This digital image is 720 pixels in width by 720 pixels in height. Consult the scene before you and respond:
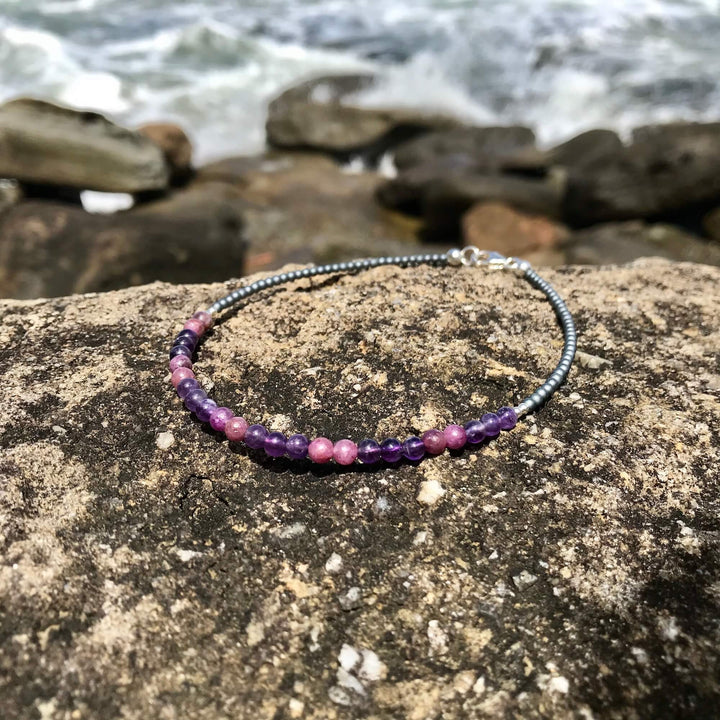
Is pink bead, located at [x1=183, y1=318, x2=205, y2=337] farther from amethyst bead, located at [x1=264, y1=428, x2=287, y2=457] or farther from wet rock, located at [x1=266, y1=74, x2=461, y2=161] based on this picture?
wet rock, located at [x1=266, y1=74, x2=461, y2=161]

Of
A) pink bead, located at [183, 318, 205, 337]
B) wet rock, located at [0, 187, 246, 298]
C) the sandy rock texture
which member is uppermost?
pink bead, located at [183, 318, 205, 337]

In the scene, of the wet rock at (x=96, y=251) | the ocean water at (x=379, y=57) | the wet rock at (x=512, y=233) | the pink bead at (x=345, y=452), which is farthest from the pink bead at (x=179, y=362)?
the ocean water at (x=379, y=57)

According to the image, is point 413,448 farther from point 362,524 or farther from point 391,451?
point 362,524

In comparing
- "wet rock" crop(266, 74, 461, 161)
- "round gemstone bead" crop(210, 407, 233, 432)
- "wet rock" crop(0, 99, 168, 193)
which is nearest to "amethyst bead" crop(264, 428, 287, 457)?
"round gemstone bead" crop(210, 407, 233, 432)

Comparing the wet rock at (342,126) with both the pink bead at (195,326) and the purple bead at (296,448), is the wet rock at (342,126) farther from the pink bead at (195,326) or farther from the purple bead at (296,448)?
the purple bead at (296,448)

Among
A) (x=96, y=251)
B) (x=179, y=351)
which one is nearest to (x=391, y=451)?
(x=179, y=351)
